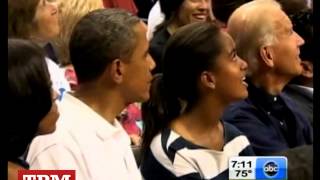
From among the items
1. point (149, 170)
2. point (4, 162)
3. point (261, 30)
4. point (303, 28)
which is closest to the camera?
point (4, 162)

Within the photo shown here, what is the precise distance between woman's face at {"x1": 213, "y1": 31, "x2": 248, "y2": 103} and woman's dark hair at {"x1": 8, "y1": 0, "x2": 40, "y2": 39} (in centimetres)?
42

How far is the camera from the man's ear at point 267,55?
182 centimetres

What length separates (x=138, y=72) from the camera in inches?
58.4

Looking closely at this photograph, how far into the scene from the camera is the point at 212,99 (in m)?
1.60

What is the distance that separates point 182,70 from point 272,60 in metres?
0.33

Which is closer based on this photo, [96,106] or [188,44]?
[96,106]

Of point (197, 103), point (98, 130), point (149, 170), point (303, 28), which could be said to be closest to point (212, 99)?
point (197, 103)

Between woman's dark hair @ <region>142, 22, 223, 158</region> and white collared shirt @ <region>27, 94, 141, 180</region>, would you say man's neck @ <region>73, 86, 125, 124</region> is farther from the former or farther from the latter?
woman's dark hair @ <region>142, 22, 223, 158</region>

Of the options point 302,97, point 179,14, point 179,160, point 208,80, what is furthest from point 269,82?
point 179,14

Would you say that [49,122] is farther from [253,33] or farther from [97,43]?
[253,33]

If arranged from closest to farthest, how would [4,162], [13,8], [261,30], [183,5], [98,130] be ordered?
[4,162] < [98,130] < [13,8] < [261,30] < [183,5]

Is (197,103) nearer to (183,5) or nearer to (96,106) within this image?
(96,106)

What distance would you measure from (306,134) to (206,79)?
13.8 inches

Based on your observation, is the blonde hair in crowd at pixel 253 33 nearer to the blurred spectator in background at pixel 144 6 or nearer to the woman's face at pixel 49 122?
the woman's face at pixel 49 122
